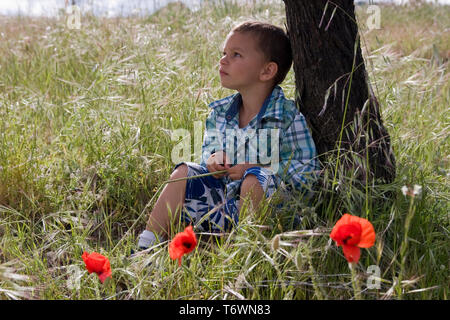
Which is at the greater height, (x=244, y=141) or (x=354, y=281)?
(x=244, y=141)

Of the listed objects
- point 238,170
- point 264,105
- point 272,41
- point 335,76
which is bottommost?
point 238,170

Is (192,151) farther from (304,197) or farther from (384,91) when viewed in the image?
(384,91)

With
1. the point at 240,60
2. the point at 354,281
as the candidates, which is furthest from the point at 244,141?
the point at 354,281

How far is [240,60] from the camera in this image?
218 centimetres

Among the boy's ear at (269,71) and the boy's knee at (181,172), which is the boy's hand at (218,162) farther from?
the boy's ear at (269,71)

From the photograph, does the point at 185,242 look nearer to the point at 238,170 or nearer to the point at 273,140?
the point at 238,170

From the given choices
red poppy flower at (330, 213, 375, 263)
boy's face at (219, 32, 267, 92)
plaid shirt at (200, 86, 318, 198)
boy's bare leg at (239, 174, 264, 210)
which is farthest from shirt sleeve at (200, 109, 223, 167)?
red poppy flower at (330, 213, 375, 263)

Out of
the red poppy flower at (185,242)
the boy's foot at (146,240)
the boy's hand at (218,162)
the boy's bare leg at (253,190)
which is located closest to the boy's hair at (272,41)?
the boy's hand at (218,162)

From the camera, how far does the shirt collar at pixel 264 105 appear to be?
2.15 meters

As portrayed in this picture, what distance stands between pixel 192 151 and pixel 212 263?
0.93 meters

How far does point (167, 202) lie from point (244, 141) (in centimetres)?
39

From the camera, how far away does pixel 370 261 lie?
165cm
